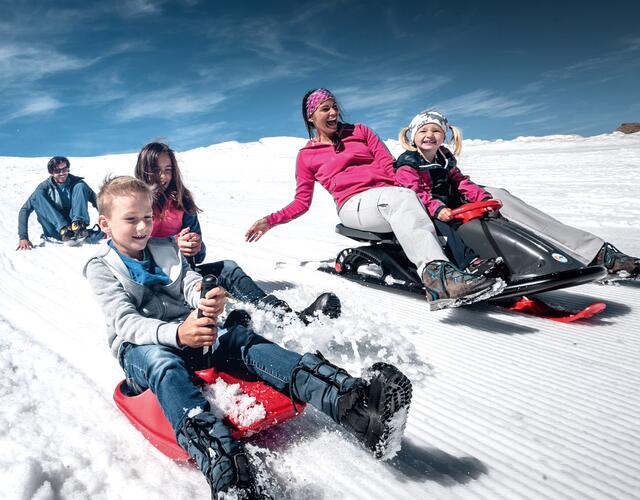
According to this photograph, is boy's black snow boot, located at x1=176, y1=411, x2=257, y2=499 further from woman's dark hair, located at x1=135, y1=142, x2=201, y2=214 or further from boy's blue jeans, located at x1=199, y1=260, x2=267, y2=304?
woman's dark hair, located at x1=135, y1=142, x2=201, y2=214

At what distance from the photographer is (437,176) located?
383cm

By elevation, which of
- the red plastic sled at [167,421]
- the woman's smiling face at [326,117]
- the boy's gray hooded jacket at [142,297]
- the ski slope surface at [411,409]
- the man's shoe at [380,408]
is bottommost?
the ski slope surface at [411,409]

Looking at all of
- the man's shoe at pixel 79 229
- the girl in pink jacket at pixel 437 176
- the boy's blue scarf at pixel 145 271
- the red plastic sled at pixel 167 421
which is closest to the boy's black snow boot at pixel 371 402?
the red plastic sled at pixel 167 421

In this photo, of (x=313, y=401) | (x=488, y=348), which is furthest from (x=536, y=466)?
(x=488, y=348)

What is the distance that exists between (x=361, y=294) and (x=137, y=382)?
2291mm

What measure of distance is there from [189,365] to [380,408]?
113 cm

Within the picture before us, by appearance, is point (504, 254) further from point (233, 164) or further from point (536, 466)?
point (233, 164)

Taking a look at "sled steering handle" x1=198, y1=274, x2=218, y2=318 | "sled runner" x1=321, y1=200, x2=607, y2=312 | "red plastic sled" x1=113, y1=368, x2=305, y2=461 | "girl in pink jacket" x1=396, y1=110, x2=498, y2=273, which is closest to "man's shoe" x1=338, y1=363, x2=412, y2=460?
"red plastic sled" x1=113, y1=368, x2=305, y2=461

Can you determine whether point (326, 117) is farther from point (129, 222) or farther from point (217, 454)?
point (217, 454)

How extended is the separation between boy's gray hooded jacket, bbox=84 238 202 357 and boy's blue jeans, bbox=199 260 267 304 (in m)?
0.74

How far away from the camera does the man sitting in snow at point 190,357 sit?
1499 mm

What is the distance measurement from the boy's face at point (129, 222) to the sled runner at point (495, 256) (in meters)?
2.03

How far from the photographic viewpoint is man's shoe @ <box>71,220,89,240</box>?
6689 millimetres

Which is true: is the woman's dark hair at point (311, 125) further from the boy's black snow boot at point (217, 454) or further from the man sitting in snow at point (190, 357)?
the boy's black snow boot at point (217, 454)
